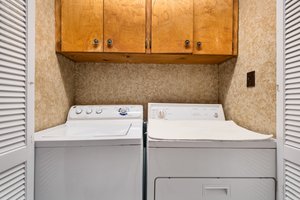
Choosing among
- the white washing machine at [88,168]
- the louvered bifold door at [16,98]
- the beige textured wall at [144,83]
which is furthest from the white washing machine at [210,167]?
the beige textured wall at [144,83]

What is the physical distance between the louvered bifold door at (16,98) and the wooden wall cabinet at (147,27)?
1.70 feet

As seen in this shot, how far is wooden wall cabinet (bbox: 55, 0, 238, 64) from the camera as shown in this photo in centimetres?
144

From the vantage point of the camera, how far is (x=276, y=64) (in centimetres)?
104

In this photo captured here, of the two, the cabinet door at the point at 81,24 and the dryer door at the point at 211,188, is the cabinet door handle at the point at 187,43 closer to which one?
the cabinet door at the point at 81,24

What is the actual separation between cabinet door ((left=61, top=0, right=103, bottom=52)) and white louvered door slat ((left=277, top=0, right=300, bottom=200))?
3.83 feet

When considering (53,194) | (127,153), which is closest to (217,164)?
(127,153)

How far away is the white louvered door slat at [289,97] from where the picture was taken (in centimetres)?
86

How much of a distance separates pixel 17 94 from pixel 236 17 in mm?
1580

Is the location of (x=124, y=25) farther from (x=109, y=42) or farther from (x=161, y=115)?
(x=161, y=115)

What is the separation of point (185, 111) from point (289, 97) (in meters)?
0.89

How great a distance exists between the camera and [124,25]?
145cm

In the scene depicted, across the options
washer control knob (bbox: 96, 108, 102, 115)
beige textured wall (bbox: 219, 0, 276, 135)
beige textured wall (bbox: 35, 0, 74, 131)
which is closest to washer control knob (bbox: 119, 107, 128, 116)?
washer control knob (bbox: 96, 108, 102, 115)

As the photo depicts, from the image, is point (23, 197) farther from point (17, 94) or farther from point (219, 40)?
point (219, 40)

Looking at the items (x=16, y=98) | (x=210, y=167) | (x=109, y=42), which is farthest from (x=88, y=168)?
(x=109, y=42)
